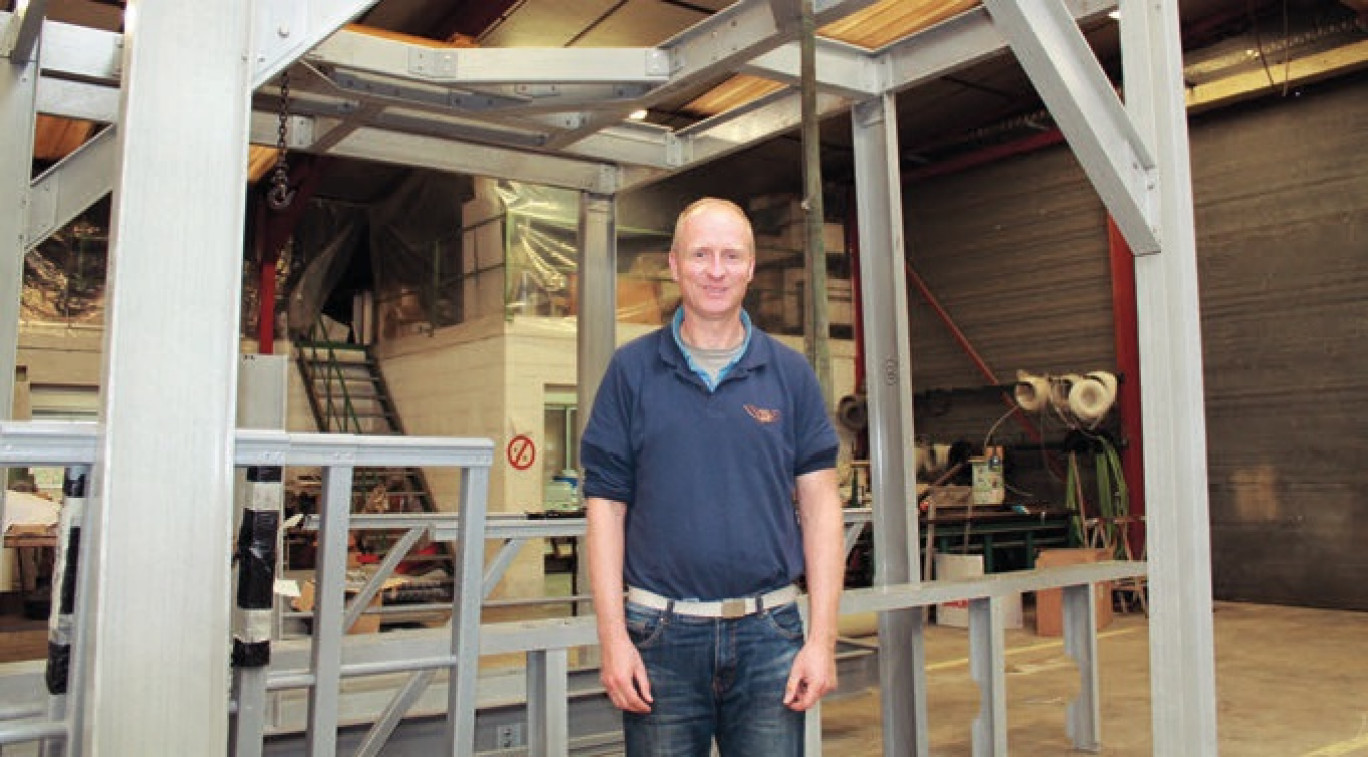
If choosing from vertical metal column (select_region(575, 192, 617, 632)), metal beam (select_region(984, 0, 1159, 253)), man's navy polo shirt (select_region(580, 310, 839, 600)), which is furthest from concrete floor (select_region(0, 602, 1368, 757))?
man's navy polo shirt (select_region(580, 310, 839, 600))

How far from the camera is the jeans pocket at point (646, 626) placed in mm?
1969

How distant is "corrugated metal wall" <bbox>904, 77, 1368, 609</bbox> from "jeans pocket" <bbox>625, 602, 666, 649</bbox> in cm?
1036

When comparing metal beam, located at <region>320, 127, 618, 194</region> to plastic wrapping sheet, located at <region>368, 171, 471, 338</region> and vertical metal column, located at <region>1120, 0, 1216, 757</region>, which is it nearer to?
vertical metal column, located at <region>1120, 0, 1216, 757</region>

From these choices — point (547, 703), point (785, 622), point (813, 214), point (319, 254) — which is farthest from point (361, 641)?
point (319, 254)

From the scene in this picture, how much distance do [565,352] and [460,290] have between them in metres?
1.91

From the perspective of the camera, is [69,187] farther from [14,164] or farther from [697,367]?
[697,367]

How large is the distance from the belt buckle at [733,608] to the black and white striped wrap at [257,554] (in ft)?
2.80

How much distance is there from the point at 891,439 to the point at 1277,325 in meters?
8.27

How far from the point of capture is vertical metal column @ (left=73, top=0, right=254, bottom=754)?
149cm

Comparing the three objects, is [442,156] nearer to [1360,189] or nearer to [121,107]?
[121,107]

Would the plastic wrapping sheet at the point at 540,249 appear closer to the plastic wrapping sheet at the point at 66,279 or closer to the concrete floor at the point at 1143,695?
the plastic wrapping sheet at the point at 66,279

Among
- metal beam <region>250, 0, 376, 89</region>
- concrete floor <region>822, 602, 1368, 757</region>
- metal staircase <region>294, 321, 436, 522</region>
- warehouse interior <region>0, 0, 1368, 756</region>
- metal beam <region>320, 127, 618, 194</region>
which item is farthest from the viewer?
metal staircase <region>294, 321, 436, 522</region>

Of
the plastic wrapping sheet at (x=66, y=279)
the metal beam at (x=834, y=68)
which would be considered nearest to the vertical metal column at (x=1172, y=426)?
the metal beam at (x=834, y=68)

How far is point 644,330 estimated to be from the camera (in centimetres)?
1298
